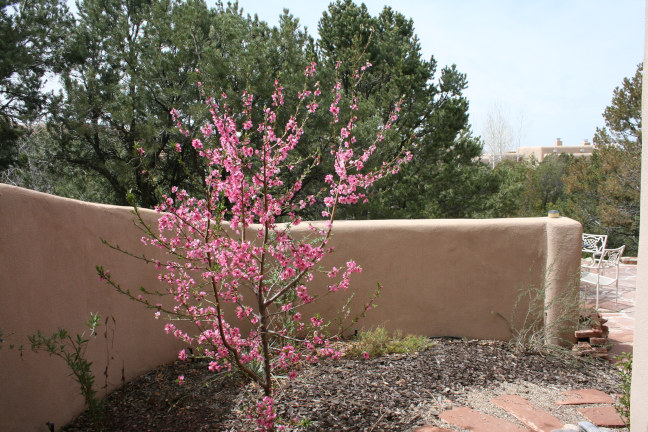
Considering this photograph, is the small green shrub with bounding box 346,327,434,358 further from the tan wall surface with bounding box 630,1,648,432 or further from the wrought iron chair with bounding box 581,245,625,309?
the wrought iron chair with bounding box 581,245,625,309

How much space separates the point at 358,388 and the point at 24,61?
8347mm

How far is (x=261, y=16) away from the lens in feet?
32.6

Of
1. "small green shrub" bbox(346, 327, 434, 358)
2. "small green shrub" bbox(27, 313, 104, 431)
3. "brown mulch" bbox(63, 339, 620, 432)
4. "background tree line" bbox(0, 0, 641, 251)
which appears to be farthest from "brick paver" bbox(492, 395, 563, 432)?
"background tree line" bbox(0, 0, 641, 251)

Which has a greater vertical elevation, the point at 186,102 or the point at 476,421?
the point at 186,102

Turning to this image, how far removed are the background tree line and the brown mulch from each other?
4534mm

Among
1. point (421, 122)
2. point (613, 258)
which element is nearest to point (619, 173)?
point (421, 122)

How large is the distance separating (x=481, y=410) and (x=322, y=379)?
1089 mm

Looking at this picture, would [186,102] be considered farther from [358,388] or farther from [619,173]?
[619,173]

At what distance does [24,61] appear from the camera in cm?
831

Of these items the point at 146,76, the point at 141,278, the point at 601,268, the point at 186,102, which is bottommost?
the point at 601,268

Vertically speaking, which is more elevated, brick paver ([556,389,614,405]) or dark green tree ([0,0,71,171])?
dark green tree ([0,0,71,171])

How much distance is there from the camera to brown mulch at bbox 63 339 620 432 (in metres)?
2.86

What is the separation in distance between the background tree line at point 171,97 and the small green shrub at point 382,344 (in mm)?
4019

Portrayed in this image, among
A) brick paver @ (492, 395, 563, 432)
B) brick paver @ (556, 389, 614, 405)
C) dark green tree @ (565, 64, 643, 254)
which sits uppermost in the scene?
dark green tree @ (565, 64, 643, 254)
